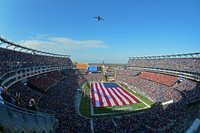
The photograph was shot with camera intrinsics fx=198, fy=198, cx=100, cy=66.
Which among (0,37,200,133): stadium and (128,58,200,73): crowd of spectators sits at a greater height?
(128,58,200,73): crowd of spectators

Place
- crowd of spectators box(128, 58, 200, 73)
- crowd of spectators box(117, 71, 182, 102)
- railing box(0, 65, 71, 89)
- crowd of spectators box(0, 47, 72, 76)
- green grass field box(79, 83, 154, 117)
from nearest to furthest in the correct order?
railing box(0, 65, 71, 89) < crowd of spectators box(0, 47, 72, 76) < green grass field box(79, 83, 154, 117) < crowd of spectators box(117, 71, 182, 102) < crowd of spectators box(128, 58, 200, 73)

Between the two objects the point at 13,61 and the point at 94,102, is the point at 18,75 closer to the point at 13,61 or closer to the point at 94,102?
the point at 13,61

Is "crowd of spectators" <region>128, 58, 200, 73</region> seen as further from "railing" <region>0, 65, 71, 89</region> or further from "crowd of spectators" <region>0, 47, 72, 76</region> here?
"crowd of spectators" <region>0, 47, 72, 76</region>

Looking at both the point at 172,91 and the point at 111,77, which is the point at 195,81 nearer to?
the point at 172,91

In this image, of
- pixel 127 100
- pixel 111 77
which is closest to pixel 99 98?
pixel 127 100

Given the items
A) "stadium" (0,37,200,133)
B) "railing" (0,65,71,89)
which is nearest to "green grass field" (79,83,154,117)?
"stadium" (0,37,200,133)

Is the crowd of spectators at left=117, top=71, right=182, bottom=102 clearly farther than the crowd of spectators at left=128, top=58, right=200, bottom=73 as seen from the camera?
No

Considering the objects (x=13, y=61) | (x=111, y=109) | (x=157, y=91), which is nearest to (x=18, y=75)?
(x=13, y=61)

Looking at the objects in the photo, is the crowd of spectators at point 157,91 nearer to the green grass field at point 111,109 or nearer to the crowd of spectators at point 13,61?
the green grass field at point 111,109
